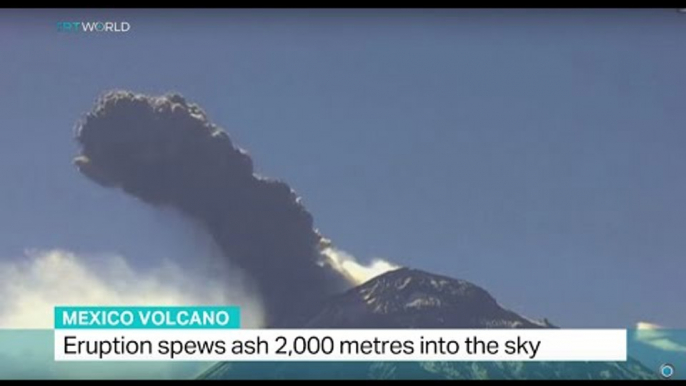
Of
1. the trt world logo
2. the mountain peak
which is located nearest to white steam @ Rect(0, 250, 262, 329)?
the mountain peak

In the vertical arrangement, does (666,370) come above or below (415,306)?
below

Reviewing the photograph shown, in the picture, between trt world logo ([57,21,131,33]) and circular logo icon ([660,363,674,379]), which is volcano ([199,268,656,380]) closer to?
circular logo icon ([660,363,674,379])

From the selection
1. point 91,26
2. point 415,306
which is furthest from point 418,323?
point 91,26

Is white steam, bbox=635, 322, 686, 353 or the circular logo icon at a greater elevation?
white steam, bbox=635, 322, 686, 353

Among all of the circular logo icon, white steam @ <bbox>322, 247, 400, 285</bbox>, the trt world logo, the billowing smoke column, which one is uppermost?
the trt world logo
